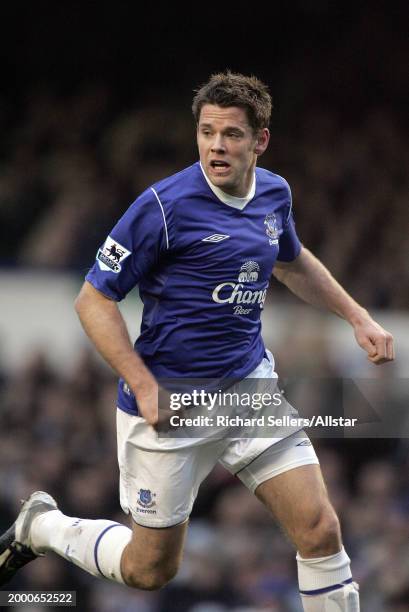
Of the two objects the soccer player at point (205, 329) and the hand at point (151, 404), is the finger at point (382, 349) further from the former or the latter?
the hand at point (151, 404)

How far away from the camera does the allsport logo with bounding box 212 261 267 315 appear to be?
13.6 feet

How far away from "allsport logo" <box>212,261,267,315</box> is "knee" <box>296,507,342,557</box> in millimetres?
740

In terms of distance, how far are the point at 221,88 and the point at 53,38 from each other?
14.5ft

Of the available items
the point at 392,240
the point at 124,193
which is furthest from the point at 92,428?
the point at 392,240

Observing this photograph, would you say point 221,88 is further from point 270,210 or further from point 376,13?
point 376,13

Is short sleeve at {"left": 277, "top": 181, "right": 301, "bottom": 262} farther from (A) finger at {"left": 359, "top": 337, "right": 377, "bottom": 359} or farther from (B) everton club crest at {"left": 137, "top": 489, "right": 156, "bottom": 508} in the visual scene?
(B) everton club crest at {"left": 137, "top": 489, "right": 156, "bottom": 508}

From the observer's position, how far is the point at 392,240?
8008mm

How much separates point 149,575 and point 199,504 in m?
2.91

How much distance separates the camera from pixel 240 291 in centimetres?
416

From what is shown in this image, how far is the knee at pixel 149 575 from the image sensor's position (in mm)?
4223

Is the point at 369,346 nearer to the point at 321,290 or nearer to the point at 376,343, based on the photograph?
the point at 376,343

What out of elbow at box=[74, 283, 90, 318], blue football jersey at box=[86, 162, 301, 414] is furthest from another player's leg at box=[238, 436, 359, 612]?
elbow at box=[74, 283, 90, 318]

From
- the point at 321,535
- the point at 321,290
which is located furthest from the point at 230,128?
the point at 321,535

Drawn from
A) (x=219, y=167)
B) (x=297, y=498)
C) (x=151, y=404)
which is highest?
(x=219, y=167)
